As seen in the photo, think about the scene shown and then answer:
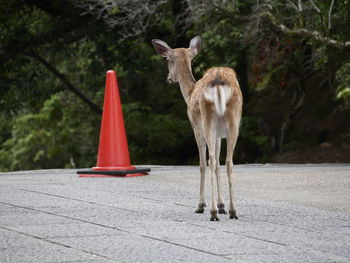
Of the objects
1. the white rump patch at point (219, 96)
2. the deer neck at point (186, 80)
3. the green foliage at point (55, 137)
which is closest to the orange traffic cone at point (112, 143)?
the deer neck at point (186, 80)

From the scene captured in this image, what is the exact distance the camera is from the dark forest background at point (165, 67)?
68.2ft

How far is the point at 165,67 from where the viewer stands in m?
25.9

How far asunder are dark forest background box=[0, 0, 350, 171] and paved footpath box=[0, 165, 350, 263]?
22.5ft

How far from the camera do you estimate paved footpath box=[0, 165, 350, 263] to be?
288 inches

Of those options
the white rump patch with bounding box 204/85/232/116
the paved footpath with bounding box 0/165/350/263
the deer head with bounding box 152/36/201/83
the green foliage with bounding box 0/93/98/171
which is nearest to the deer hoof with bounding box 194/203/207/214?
the paved footpath with bounding box 0/165/350/263

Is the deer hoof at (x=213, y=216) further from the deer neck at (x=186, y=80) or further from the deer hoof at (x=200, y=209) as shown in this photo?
the deer neck at (x=186, y=80)

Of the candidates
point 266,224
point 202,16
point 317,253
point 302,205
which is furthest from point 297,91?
point 317,253

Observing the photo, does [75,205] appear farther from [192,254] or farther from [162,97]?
[162,97]

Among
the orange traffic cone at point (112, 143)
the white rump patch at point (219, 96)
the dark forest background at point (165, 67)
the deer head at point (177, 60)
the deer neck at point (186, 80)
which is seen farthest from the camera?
the dark forest background at point (165, 67)

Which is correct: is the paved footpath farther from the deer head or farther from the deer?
the deer head

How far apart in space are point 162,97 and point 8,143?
7.08 m

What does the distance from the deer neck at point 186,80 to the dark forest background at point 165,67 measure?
819 centimetres

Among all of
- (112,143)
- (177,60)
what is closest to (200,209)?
(177,60)

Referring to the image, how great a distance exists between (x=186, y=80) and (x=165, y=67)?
49.4ft
